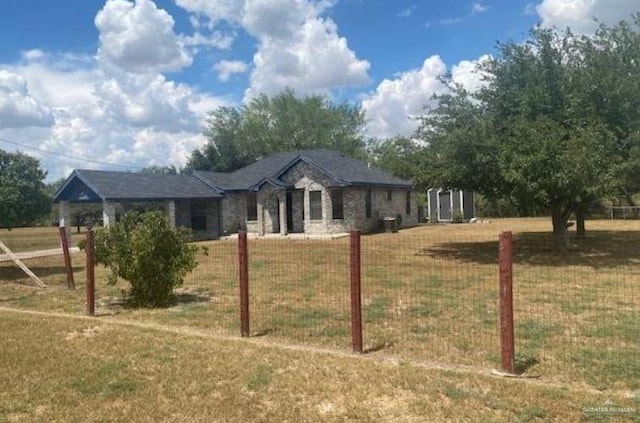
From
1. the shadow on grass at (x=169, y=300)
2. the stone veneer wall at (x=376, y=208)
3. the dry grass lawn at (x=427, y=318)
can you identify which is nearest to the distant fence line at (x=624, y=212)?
the stone veneer wall at (x=376, y=208)

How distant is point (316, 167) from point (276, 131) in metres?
27.5

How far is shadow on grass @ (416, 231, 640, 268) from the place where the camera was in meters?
16.9

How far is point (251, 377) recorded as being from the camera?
612cm

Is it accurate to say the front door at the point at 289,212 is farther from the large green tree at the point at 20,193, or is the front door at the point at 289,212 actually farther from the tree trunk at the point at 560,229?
the tree trunk at the point at 560,229

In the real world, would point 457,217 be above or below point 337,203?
below

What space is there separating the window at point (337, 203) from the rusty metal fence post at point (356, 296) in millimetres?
20640

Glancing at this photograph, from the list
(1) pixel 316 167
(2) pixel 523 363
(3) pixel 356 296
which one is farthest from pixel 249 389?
(1) pixel 316 167

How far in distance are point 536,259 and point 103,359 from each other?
45.3 ft

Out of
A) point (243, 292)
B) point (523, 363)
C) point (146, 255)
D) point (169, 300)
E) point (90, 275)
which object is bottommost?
point (523, 363)

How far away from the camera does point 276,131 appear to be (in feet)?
178

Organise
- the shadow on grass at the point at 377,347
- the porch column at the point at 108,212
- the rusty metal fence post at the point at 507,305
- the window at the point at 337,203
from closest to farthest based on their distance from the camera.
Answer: the rusty metal fence post at the point at 507,305 → the shadow on grass at the point at 377,347 → the porch column at the point at 108,212 → the window at the point at 337,203

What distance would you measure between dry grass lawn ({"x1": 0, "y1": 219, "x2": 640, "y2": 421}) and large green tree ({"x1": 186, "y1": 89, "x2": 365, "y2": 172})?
3368cm

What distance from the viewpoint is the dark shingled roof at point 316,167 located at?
27.8m

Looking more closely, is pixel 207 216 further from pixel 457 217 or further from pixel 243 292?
pixel 243 292
